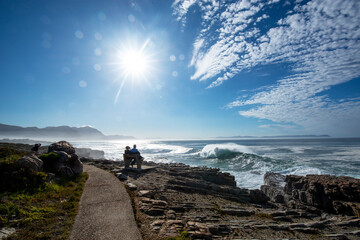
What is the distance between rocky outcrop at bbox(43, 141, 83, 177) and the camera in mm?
9094

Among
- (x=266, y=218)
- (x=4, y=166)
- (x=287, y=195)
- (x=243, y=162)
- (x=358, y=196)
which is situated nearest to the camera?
(x=4, y=166)

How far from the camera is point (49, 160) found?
9.24m

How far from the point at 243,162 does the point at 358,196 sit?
66.8ft

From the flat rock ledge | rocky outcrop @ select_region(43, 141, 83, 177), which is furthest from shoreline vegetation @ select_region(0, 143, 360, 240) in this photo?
rocky outcrop @ select_region(43, 141, 83, 177)

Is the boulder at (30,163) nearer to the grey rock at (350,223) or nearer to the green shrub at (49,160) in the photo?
the green shrub at (49,160)

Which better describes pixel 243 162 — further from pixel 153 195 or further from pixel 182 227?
→ pixel 182 227

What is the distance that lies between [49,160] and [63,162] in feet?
2.22

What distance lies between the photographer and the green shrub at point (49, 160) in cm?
899

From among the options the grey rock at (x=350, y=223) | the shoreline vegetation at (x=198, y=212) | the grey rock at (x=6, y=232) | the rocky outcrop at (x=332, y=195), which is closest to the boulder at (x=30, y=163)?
the shoreline vegetation at (x=198, y=212)

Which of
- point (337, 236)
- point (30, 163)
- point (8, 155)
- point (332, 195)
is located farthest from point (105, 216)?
point (332, 195)

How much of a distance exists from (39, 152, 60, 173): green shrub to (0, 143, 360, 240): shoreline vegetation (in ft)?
3.85

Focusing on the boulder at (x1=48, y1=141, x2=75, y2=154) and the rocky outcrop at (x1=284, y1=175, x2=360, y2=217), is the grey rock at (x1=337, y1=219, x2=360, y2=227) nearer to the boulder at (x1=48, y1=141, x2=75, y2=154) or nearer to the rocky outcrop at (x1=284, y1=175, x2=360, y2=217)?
the rocky outcrop at (x1=284, y1=175, x2=360, y2=217)

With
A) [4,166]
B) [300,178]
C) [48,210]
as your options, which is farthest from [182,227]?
[300,178]

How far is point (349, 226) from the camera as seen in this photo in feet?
24.7
